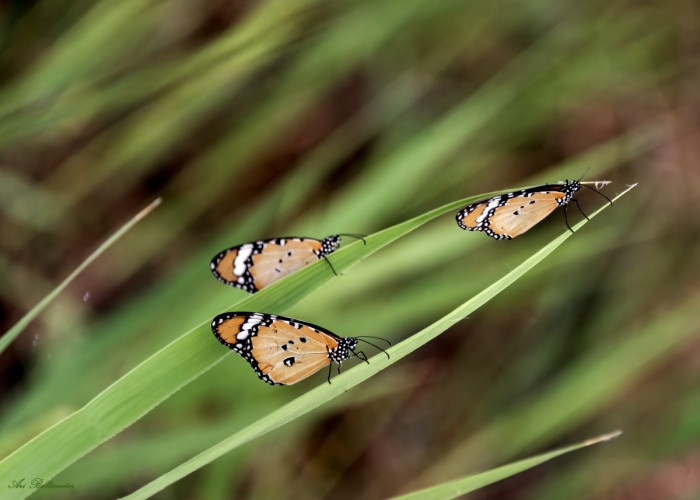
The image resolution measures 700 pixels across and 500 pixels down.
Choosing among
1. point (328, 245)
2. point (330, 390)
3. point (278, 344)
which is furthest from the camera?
point (328, 245)

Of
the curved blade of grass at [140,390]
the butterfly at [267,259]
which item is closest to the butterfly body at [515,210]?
the curved blade of grass at [140,390]

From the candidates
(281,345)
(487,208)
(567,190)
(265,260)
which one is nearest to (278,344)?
(281,345)

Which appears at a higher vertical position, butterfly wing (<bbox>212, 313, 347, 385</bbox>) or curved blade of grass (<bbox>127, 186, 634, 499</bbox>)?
butterfly wing (<bbox>212, 313, 347, 385</bbox>)

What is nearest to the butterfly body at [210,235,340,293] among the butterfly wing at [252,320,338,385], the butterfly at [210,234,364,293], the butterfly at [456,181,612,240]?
the butterfly at [210,234,364,293]

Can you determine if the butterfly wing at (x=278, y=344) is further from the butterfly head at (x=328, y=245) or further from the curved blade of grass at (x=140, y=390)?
the butterfly head at (x=328, y=245)

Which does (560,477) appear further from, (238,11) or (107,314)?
(238,11)

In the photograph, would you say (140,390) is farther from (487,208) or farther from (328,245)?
(487,208)

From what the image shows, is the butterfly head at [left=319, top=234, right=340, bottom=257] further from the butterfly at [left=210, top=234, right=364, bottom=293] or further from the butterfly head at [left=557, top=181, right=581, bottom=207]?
the butterfly head at [left=557, top=181, right=581, bottom=207]
